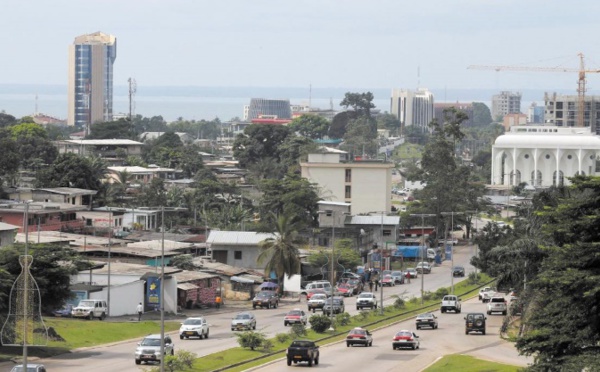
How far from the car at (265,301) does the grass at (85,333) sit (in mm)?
13977

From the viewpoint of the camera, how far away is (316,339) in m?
77.6

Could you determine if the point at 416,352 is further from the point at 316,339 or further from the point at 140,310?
the point at 140,310

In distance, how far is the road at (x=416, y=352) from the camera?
2572 inches

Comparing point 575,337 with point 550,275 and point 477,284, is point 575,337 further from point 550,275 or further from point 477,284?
point 477,284

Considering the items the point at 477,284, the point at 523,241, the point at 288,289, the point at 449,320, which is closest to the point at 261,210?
the point at 477,284

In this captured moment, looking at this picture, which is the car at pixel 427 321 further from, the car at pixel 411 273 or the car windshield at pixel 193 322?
the car at pixel 411 273

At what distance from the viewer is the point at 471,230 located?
166375mm

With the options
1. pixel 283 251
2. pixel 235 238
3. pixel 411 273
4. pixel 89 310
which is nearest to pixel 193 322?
pixel 89 310

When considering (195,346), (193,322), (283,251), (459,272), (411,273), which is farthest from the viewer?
(459,272)

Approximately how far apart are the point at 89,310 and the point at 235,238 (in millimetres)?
38900

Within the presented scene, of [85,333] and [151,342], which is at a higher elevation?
[151,342]

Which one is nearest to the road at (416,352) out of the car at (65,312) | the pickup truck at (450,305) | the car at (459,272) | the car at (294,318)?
the car at (294,318)

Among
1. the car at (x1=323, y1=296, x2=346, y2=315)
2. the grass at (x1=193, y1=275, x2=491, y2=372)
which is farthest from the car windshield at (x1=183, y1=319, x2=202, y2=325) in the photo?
the car at (x1=323, y1=296, x2=346, y2=315)

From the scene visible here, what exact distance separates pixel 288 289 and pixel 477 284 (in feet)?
70.6
